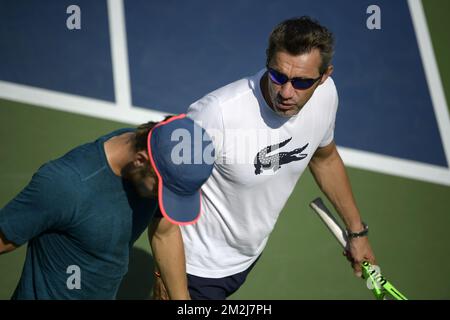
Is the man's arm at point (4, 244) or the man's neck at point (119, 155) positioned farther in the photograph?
the man's neck at point (119, 155)

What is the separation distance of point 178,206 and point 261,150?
94 cm

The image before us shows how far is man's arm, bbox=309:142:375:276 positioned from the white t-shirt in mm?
198

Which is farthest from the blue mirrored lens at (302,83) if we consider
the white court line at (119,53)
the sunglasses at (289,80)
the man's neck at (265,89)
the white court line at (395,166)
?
the white court line at (119,53)

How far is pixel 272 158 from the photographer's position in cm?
443

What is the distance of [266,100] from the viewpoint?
4.39 meters

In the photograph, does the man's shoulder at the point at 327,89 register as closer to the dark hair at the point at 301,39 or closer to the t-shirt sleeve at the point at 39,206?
the dark hair at the point at 301,39

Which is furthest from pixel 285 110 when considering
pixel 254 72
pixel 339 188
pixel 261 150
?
pixel 254 72

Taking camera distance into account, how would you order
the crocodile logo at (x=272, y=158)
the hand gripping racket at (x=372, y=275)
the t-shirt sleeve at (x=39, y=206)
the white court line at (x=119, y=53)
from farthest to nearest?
the white court line at (x=119, y=53) → the hand gripping racket at (x=372, y=275) → the crocodile logo at (x=272, y=158) → the t-shirt sleeve at (x=39, y=206)

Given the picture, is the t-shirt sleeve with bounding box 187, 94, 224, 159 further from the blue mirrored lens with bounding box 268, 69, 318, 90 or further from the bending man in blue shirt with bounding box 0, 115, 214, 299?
the bending man in blue shirt with bounding box 0, 115, 214, 299

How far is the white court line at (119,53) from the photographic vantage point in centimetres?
711

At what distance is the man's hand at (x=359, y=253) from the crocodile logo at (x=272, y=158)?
80cm

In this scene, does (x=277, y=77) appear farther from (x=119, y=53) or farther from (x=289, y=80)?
(x=119, y=53)

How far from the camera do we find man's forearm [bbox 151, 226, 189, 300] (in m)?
3.97

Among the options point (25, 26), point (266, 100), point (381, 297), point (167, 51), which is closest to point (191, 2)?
point (167, 51)
